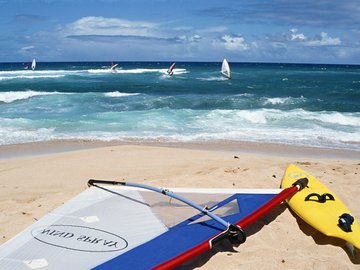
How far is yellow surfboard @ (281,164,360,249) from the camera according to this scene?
13.2 ft

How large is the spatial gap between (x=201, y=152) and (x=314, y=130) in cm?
457

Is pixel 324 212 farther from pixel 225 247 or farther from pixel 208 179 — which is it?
pixel 208 179

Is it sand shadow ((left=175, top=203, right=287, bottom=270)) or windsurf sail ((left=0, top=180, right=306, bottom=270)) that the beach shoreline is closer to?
sand shadow ((left=175, top=203, right=287, bottom=270))

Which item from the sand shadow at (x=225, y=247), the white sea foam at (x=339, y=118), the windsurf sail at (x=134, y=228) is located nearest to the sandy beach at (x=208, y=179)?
the sand shadow at (x=225, y=247)

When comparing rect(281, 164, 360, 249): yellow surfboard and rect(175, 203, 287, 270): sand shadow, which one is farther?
rect(281, 164, 360, 249): yellow surfboard

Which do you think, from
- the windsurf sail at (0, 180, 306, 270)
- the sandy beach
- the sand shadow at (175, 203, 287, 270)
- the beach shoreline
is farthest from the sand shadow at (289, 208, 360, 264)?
the beach shoreline

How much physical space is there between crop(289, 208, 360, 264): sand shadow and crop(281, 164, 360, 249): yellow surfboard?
10 centimetres

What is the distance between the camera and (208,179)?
625cm

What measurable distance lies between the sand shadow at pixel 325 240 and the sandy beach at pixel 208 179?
10mm

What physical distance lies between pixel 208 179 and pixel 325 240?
2.34 m

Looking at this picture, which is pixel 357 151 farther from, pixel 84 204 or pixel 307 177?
pixel 84 204

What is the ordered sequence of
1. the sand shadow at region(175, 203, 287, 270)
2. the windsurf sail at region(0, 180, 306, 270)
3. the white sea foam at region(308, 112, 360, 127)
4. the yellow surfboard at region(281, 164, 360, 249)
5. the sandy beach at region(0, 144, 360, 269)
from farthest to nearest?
the white sea foam at region(308, 112, 360, 127), the yellow surfboard at region(281, 164, 360, 249), the sandy beach at region(0, 144, 360, 269), the sand shadow at region(175, 203, 287, 270), the windsurf sail at region(0, 180, 306, 270)

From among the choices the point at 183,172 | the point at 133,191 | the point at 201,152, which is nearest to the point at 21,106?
the point at 201,152

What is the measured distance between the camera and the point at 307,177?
17.8 ft
